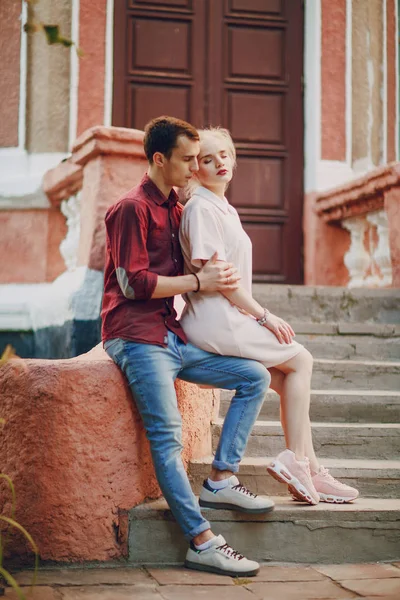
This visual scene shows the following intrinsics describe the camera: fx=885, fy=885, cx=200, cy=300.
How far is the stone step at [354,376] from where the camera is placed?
15.8 feet

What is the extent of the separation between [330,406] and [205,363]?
1.17 metres

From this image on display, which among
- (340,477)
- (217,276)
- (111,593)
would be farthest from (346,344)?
(111,593)

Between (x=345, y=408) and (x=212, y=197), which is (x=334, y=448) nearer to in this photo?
(x=345, y=408)

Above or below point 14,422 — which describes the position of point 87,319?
above

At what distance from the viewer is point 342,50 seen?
7.46 metres

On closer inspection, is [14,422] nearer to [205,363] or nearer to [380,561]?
[205,363]

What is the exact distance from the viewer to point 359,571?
137 inches

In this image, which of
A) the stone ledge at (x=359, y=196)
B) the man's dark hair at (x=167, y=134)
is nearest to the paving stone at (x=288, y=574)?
the man's dark hair at (x=167, y=134)

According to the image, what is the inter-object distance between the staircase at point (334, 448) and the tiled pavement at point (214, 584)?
11cm

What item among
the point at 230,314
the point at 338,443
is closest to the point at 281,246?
the point at 338,443

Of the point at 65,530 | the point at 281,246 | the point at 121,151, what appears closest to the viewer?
the point at 65,530

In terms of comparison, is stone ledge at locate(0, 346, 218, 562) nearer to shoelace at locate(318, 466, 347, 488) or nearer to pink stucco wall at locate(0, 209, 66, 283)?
shoelace at locate(318, 466, 347, 488)

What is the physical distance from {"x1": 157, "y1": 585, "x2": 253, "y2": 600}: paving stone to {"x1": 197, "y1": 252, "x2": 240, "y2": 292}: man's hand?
1121 millimetres

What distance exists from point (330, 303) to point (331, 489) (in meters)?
2.01
